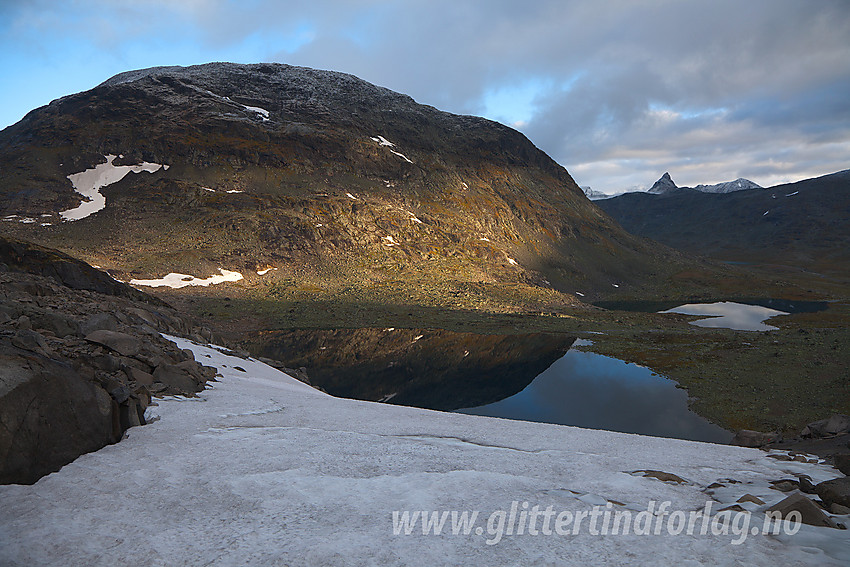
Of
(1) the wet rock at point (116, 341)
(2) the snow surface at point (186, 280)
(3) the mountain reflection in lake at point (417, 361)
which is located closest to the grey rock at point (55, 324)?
(1) the wet rock at point (116, 341)

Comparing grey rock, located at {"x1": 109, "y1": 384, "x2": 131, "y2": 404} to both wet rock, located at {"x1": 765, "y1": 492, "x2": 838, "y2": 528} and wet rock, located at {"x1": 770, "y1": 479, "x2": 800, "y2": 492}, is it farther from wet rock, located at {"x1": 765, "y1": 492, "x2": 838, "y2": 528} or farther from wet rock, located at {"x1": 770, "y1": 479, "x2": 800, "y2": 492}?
wet rock, located at {"x1": 770, "y1": 479, "x2": 800, "y2": 492}

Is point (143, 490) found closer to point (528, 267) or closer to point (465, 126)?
point (528, 267)

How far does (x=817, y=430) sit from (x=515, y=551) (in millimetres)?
16803

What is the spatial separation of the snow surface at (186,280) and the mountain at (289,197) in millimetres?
440

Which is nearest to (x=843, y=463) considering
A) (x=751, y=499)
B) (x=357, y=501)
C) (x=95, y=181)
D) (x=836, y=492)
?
(x=836, y=492)

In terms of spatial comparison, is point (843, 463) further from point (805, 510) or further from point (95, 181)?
point (95, 181)

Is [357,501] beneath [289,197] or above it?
beneath

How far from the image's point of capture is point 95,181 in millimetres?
91562

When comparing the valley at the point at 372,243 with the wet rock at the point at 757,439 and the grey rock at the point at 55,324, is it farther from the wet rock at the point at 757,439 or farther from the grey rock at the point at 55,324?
the grey rock at the point at 55,324

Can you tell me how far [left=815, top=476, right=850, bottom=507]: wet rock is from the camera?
744cm

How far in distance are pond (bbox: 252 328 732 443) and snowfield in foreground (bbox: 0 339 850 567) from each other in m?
19.0

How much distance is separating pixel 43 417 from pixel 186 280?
216 ft

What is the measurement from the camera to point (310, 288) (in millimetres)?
72875

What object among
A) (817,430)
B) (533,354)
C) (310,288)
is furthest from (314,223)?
(817,430)
